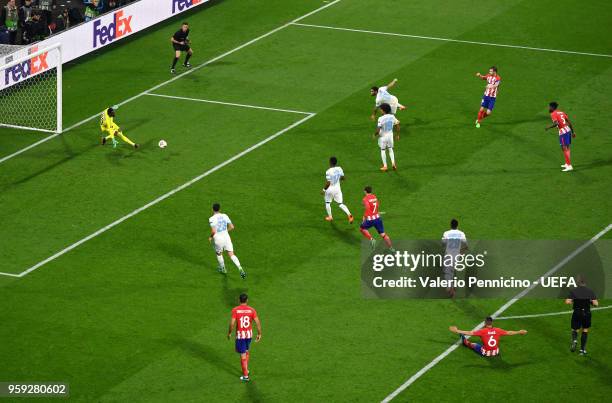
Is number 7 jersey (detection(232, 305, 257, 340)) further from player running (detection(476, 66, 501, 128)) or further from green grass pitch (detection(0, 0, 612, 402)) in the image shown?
player running (detection(476, 66, 501, 128))

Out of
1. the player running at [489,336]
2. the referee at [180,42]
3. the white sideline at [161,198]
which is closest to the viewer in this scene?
the player running at [489,336]

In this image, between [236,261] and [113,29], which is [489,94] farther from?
[113,29]

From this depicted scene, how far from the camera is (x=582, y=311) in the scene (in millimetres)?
27594

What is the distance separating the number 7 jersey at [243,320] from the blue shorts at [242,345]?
0.08 meters

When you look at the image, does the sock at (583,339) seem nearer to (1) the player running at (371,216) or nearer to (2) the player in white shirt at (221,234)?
(1) the player running at (371,216)

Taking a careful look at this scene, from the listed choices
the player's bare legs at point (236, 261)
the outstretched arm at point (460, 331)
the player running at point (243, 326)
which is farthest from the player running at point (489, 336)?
the player's bare legs at point (236, 261)

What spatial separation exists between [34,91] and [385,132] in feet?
43.6

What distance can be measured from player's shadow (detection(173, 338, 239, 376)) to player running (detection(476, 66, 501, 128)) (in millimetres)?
15546

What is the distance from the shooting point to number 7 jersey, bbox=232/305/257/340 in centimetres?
2612

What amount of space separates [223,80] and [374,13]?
380 inches

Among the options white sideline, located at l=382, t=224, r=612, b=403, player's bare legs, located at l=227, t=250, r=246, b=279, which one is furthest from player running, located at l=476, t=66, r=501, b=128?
player's bare legs, located at l=227, t=250, r=246, b=279

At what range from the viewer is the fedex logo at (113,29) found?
46.6 meters

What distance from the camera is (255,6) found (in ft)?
171

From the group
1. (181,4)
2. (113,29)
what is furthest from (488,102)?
(181,4)
